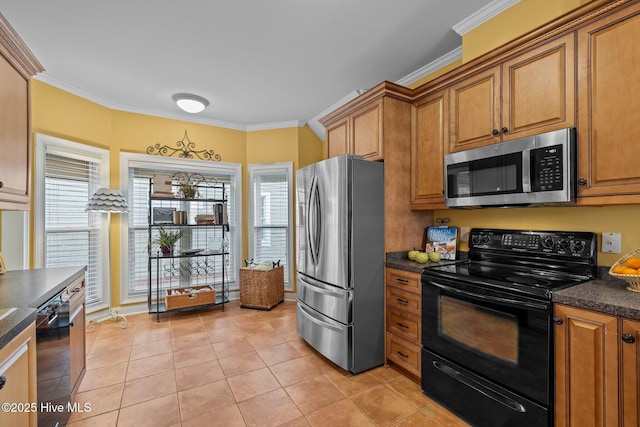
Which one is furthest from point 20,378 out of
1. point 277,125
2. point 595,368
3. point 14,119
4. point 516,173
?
point 277,125

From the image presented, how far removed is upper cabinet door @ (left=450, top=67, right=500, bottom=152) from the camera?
2059 mm

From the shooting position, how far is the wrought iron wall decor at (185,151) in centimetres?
404

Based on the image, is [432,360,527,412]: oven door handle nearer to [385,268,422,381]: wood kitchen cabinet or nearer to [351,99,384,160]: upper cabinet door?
[385,268,422,381]: wood kitchen cabinet

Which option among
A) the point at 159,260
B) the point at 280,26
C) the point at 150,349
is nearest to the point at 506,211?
the point at 280,26

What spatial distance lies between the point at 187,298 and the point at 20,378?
2.73 metres

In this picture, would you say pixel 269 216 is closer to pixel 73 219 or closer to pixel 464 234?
pixel 73 219

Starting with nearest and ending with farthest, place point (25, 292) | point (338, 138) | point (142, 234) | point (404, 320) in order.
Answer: point (25, 292)
point (404, 320)
point (338, 138)
point (142, 234)

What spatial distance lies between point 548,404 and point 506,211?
4.28ft

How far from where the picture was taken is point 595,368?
1331 mm

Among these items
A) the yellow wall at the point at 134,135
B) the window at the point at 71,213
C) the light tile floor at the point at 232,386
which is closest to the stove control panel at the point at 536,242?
the light tile floor at the point at 232,386

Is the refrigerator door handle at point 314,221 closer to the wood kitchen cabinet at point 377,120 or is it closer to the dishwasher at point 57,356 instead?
the wood kitchen cabinet at point 377,120

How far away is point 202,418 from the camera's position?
75.4 inches

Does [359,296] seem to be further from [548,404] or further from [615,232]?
[615,232]

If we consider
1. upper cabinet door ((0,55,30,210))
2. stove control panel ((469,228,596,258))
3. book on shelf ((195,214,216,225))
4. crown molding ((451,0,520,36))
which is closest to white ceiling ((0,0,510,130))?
crown molding ((451,0,520,36))
